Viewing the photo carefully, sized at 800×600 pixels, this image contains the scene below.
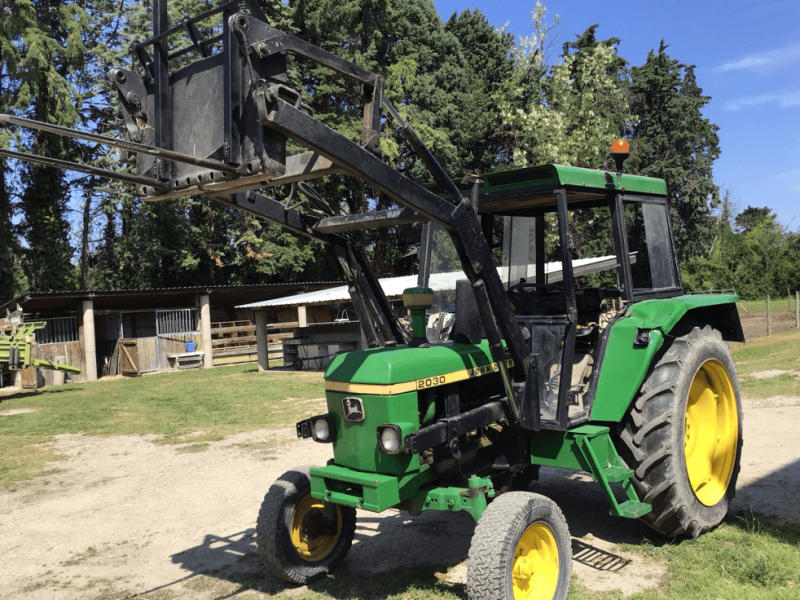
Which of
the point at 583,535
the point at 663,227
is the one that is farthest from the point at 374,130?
the point at 583,535

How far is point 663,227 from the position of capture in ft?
18.0

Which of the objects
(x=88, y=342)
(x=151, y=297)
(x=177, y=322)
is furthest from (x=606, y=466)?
(x=151, y=297)

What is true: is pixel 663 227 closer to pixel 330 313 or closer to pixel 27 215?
pixel 330 313

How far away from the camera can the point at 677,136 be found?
125 feet

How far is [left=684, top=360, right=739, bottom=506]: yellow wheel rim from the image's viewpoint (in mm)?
5211

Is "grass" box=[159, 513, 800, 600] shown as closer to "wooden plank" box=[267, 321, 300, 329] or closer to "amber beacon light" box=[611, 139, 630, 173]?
"amber beacon light" box=[611, 139, 630, 173]

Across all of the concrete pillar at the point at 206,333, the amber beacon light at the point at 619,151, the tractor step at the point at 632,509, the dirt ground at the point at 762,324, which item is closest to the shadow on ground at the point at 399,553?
the tractor step at the point at 632,509

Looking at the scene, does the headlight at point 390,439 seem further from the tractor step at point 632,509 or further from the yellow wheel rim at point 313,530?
the tractor step at point 632,509

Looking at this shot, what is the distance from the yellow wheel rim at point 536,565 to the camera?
12.4ft

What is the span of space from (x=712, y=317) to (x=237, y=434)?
7123 millimetres

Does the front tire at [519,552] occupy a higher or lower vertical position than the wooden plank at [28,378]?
lower

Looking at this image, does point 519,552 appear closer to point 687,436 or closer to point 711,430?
point 687,436

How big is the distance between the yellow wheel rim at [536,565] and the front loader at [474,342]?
0.5 inches

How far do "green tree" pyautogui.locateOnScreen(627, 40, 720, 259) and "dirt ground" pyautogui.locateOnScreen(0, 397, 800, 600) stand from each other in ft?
104
